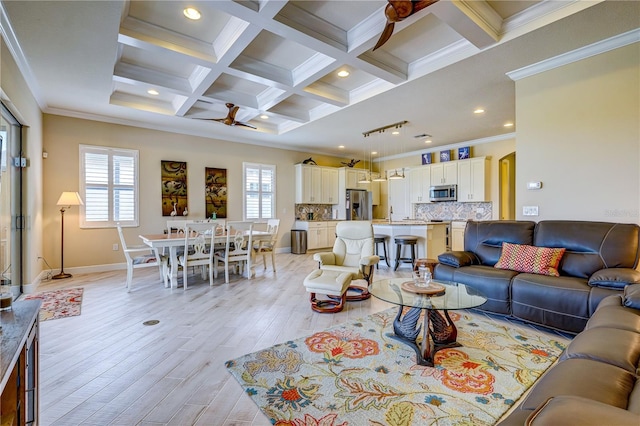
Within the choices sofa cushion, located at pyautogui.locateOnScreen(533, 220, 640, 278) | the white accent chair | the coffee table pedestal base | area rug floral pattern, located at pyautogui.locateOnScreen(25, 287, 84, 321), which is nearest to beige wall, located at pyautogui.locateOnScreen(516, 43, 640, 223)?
sofa cushion, located at pyautogui.locateOnScreen(533, 220, 640, 278)

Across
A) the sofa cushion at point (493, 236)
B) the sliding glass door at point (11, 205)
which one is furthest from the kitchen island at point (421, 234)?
the sliding glass door at point (11, 205)

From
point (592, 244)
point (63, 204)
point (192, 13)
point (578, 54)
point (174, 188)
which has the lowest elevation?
point (592, 244)

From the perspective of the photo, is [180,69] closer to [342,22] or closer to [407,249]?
[342,22]

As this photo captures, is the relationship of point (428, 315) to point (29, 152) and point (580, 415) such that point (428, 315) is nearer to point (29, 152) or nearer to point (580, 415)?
point (580, 415)

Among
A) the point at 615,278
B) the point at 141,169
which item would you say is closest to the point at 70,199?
the point at 141,169

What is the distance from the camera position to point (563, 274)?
3.04 metres

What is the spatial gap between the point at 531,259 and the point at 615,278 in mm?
708

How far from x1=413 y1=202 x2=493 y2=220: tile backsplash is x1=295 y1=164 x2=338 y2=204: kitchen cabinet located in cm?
251

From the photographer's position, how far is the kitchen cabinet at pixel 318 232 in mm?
7910

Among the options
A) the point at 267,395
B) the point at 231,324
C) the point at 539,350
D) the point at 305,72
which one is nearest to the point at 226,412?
the point at 267,395

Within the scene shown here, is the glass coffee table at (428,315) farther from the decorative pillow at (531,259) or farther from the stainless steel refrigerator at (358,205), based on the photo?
the stainless steel refrigerator at (358,205)

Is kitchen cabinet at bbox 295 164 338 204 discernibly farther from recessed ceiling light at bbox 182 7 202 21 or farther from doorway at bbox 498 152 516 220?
recessed ceiling light at bbox 182 7 202 21

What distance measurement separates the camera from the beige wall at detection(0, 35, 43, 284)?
3170mm

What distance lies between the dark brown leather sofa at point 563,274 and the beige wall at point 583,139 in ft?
1.19
